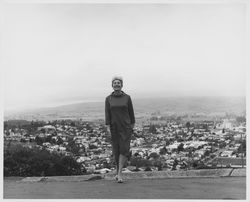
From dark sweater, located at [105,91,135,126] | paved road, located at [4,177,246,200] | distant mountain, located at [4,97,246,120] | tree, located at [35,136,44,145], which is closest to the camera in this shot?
paved road, located at [4,177,246,200]

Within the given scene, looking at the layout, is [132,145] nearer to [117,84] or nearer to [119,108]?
[119,108]

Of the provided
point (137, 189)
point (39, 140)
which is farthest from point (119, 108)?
point (39, 140)

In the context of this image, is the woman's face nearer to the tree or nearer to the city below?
the city below

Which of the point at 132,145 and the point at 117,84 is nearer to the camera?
the point at 117,84

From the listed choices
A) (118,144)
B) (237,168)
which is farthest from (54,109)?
(237,168)

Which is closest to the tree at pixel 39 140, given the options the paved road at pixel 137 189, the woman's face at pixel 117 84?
the paved road at pixel 137 189

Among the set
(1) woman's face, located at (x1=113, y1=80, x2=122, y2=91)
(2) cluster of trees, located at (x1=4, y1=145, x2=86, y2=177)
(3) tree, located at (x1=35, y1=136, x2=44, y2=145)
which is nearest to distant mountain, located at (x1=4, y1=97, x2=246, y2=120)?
(3) tree, located at (x1=35, y1=136, x2=44, y2=145)
